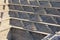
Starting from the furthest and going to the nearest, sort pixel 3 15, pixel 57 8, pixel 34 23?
pixel 3 15
pixel 34 23
pixel 57 8

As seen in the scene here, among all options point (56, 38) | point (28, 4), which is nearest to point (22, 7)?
point (28, 4)

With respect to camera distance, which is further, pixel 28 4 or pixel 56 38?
pixel 28 4

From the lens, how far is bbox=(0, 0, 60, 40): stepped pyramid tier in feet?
21.8

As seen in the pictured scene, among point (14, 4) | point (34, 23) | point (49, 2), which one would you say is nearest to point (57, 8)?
point (49, 2)

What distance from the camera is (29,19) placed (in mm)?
7352

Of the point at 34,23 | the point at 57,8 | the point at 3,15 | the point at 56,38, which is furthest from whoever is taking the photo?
the point at 3,15

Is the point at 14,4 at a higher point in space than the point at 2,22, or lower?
higher

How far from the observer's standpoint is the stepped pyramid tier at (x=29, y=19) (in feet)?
21.8

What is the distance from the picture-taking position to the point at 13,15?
7.97 m

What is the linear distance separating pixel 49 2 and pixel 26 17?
1416 millimetres

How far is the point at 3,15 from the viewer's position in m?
7.64

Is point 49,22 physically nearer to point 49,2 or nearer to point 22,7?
point 49,2

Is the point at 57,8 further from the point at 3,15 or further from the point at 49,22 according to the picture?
the point at 3,15

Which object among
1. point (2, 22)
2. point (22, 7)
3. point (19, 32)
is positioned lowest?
point (19, 32)
